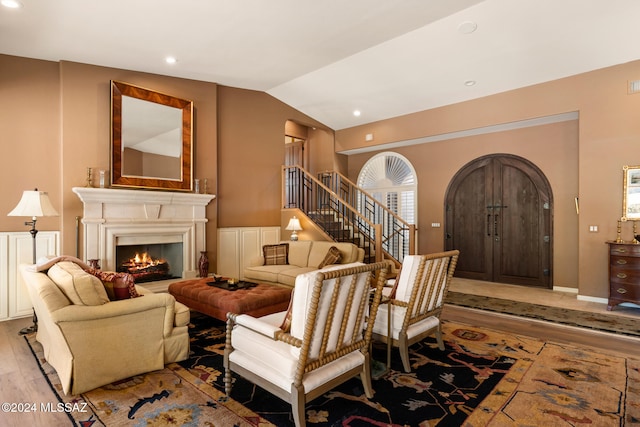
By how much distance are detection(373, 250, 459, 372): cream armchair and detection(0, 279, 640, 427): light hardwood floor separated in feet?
5.11

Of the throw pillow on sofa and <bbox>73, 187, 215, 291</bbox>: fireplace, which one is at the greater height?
<bbox>73, 187, 215, 291</bbox>: fireplace

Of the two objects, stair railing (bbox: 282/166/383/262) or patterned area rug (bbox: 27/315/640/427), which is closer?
patterned area rug (bbox: 27/315/640/427)

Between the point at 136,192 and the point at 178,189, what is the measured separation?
28.6 inches

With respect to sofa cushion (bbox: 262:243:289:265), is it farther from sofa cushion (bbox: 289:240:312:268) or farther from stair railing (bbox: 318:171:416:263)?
stair railing (bbox: 318:171:416:263)

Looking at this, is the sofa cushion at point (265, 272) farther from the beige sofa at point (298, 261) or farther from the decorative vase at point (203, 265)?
the decorative vase at point (203, 265)

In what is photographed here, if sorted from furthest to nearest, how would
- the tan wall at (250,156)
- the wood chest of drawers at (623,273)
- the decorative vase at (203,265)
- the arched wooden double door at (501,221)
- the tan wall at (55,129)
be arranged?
1. the tan wall at (250,156)
2. the arched wooden double door at (501,221)
3. the decorative vase at (203,265)
4. the wood chest of drawers at (623,273)
5. the tan wall at (55,129)

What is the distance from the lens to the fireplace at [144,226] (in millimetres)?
4930

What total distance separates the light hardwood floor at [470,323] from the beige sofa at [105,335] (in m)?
0.21

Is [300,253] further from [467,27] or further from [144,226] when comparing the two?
[467,27]

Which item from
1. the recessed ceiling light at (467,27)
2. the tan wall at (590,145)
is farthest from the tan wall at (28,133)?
the tan wall at (590,145)

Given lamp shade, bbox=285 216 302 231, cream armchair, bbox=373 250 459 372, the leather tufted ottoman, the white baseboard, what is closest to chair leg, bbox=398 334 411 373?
cream armchair, bbox=373 250 459 372

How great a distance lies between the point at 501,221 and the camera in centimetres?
678

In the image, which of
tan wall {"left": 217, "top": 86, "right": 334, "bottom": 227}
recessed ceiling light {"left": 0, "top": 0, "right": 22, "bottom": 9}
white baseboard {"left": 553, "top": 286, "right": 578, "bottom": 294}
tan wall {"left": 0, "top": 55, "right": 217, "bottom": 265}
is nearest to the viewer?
recessed ceiling light {"left": 0, "top": 0, "right": 22, "bottom": 9}

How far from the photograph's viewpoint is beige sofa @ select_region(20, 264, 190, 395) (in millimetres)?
2508
